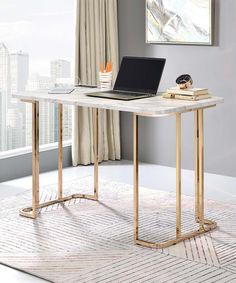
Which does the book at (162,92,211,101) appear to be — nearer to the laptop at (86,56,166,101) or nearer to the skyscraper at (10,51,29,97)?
the laptop at (86,56,166,101)

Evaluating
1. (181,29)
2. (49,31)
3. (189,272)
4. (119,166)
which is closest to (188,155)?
(119,166)

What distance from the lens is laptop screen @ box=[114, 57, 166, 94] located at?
4191 millimetres

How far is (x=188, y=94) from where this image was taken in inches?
158

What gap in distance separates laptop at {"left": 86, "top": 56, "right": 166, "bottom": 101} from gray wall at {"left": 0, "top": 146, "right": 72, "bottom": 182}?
1.47 metres

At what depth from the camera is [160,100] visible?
4.02m

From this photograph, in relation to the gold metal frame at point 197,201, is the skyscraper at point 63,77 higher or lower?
higher

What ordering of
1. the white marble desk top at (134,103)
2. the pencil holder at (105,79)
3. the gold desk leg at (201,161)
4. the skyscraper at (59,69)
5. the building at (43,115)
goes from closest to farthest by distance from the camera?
the white marble desk top at (134,103) → the gold desk leg at (201,161) → the pencil holder at (105,79) → the building at (43,115) → the skyscraper at (59,69)

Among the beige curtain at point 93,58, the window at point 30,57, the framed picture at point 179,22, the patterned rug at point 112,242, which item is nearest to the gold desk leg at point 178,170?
the patterned rug at point 112,242

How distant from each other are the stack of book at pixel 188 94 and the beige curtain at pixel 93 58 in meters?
1.87

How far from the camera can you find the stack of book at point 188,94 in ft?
13.1

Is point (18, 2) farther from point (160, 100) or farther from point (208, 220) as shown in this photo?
point (208, 220)

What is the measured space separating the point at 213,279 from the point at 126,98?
1.20m

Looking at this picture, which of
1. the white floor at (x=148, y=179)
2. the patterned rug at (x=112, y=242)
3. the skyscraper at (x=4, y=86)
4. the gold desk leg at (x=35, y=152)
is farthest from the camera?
the skyscraper at (x=4, y=86)

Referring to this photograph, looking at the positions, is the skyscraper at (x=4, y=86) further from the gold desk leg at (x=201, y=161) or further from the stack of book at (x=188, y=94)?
the gold desk leg at (x=201, y=161)
